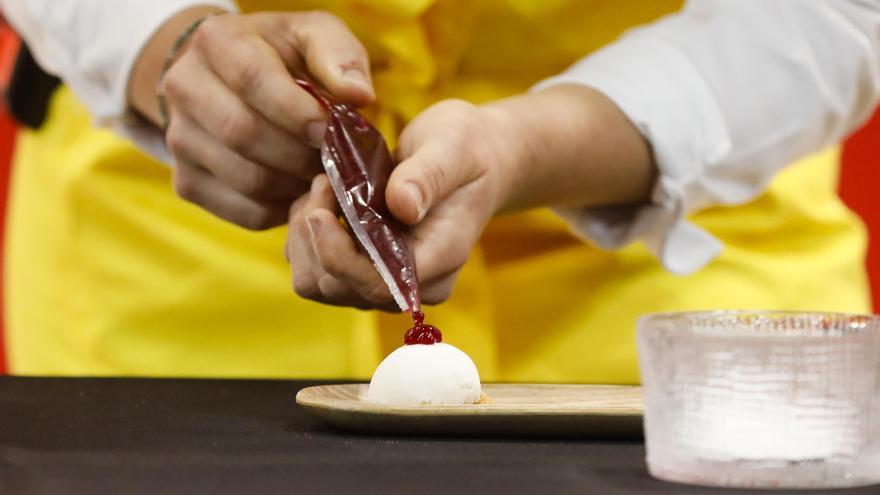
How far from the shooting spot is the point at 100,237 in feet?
3.50

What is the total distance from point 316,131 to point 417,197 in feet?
0.38

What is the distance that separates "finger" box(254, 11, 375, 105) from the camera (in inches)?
29.2

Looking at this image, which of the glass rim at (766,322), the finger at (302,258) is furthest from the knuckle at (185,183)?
the glass rim at (766,322)

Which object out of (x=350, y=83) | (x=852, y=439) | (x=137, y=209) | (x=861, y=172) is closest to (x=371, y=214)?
(x=350, y=83)

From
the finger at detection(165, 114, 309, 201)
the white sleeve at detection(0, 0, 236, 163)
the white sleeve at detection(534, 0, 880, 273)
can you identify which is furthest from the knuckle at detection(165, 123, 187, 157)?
the white sleeve at detection(534, 0, 880, 273)

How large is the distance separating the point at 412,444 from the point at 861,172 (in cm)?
120

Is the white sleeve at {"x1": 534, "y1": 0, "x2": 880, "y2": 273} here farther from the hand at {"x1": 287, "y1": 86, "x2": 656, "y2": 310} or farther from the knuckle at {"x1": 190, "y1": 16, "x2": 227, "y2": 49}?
the knuckle at {"x1": 190, "y1": 16, "x2": 227, "y2": 49}

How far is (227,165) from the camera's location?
0.80 metres

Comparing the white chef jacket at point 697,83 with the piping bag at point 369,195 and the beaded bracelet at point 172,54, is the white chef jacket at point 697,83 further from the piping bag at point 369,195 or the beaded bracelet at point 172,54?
A: the piping bag at point 369,195

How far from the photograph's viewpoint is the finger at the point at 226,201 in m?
0.82

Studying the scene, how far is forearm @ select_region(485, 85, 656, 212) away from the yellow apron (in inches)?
4.1

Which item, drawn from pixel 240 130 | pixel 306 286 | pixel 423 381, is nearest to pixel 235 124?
pixel 240 130

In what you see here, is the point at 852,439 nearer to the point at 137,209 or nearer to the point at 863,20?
the point at 863,20

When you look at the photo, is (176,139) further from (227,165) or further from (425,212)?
(425,212)
